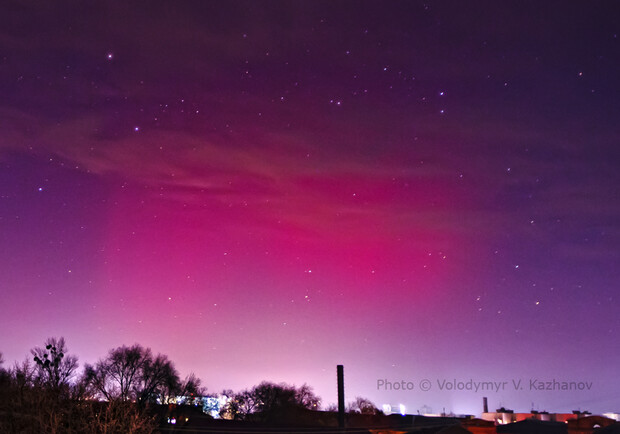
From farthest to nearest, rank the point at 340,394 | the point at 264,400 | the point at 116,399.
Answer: the point at 264,400 < the point at 340,394 < the point at 116,399

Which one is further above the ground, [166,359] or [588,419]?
[166,359]

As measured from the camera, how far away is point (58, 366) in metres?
54.4

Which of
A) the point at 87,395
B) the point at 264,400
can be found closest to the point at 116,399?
the point at 87,395

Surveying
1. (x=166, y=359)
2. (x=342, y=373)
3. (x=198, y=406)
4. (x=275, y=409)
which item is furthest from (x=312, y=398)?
(x=342, y=373)

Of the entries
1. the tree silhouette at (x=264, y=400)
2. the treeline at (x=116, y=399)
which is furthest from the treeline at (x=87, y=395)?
the tree silhouette at (x=264, y=400)

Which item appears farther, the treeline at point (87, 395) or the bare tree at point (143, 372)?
the bare tree at point (143, 372)

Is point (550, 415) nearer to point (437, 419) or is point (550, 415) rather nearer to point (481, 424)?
point (437, 419)

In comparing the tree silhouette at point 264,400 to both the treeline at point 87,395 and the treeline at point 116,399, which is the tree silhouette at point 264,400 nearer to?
the treeline at point 116,399

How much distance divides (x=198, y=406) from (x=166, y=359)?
28.6 ft

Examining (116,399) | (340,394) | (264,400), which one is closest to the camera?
(116,399)

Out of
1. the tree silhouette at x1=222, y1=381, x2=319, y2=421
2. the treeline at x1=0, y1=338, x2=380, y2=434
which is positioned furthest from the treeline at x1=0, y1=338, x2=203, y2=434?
the tree silhouette at x1=222, y1=381, x2=319, y2=421

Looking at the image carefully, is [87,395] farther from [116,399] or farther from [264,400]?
[264,400]

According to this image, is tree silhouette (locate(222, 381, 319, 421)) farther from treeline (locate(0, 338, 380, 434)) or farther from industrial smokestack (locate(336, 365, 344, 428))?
industrial smokestack (locate(336, 365, 344, 428))

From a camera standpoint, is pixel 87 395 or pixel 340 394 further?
pixel 340 394
